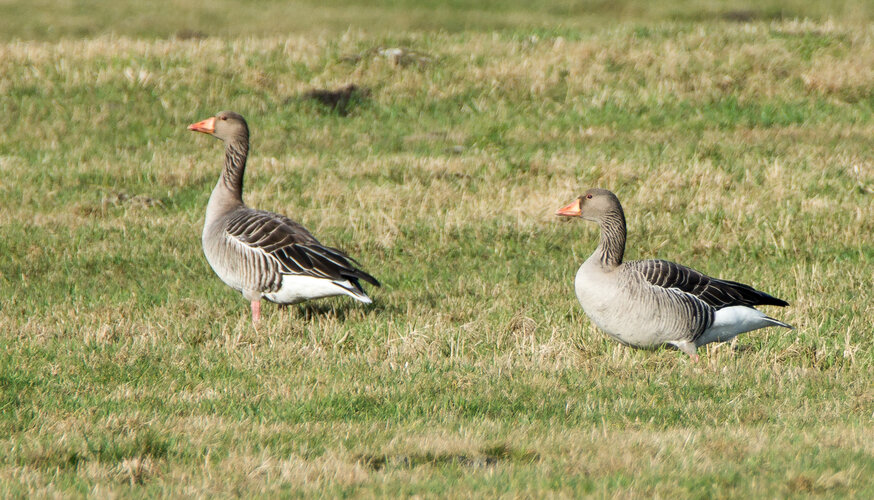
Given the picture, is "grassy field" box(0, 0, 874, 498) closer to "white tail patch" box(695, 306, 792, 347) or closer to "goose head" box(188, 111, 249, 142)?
"white tail patch" box(695, 306, 792, 347)

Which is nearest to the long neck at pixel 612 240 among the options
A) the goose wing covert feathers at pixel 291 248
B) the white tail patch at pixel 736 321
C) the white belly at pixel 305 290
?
the white tail patch at pixel 736 321

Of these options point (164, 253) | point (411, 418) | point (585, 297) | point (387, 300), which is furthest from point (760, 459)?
point (164, 253)

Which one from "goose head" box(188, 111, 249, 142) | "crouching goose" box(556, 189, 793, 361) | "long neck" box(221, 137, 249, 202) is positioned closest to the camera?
"crouching goose" box(556, 189, 793, 361)

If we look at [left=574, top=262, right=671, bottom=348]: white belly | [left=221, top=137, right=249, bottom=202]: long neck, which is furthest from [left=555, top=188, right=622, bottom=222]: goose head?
[left=221, top=137, right=249, bottom=202]: long neck

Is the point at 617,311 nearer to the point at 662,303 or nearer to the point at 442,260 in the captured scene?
the point at 662,303

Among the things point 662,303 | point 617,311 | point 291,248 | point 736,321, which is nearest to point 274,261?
point 291,248

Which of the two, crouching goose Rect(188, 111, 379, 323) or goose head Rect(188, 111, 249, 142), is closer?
crouching goose Rect(188, 111, 379, 323)

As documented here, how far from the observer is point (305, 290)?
9047 mm

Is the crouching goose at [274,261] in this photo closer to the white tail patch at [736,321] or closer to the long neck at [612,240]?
the long neck at [612,240]

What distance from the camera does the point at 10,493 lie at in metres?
4.60

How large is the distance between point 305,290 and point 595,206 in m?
2.89

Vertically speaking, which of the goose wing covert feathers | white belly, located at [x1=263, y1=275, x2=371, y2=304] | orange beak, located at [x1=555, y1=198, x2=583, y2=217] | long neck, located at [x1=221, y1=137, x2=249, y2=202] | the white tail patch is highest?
orange beak, located at [x1=555, y1=198, x2=583, y2=217]

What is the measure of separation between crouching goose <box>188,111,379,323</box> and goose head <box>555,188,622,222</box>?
77.6 inches

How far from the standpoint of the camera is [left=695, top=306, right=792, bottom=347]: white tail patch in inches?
304
